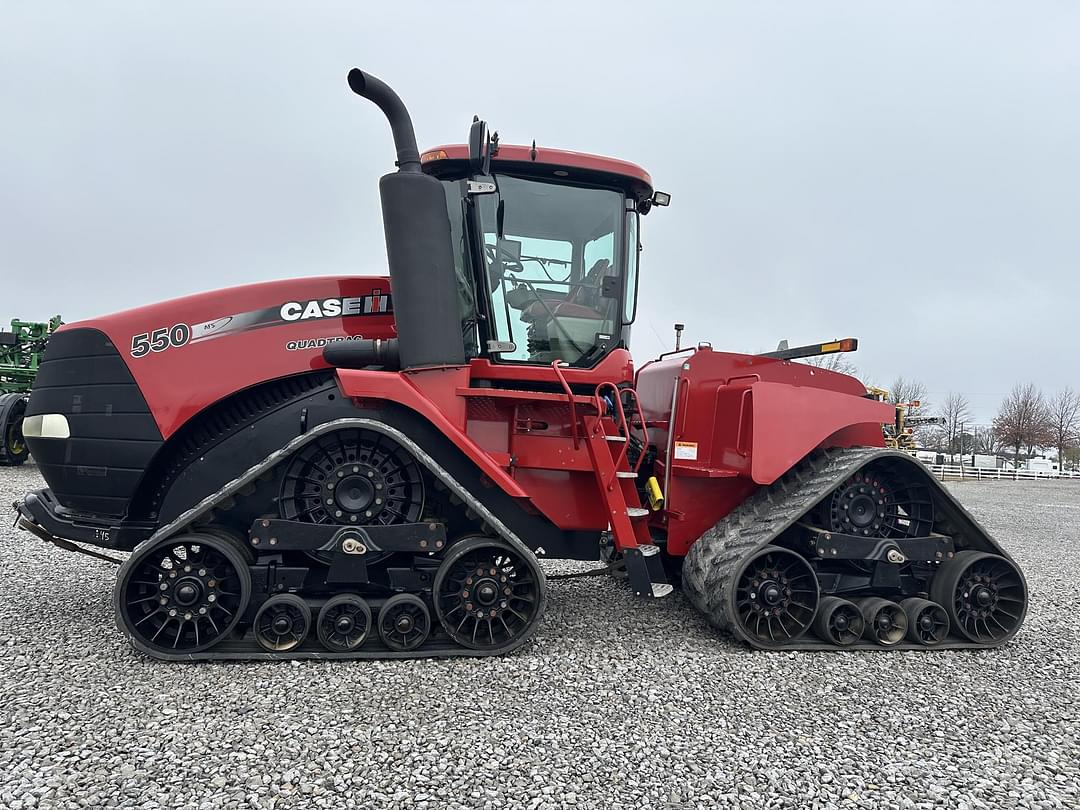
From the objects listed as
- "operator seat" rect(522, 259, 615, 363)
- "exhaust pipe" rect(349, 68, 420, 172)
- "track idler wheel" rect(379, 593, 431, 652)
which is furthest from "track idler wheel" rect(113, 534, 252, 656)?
"exhaust pipe" rect(349, 68, 420, 172)

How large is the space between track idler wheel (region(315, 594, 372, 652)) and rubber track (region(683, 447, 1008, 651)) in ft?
6.75

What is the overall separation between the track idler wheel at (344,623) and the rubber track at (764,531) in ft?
6.75

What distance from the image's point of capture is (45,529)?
13.5 feet

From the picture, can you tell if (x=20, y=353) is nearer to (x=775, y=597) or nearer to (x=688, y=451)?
(x=688, y=451)

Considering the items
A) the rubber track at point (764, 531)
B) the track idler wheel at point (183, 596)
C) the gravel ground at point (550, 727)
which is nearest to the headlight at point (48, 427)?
the track idler wheel at point (183, 596)

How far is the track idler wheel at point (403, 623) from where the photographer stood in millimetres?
3748

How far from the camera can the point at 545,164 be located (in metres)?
4.37

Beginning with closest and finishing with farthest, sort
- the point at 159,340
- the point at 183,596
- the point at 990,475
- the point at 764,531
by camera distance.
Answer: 1. the point at 183,596
2. the point at 159,340
3. the point at 764,531
4. the point at 990,475

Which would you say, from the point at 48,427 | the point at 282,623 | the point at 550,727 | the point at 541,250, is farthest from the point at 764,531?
the point at 48,427

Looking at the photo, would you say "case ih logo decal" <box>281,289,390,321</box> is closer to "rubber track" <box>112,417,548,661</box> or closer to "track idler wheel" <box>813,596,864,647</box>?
"rubber track" <box>112,417,548,661</box>

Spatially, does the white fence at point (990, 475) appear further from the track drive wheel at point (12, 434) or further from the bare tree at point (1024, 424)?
the track drive wheel at point (12, 434)

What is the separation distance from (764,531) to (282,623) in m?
2.84

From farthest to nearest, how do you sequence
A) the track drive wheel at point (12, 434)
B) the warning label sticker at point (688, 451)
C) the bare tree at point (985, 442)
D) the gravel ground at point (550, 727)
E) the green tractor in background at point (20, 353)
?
the bare tree at point (985, 442) < the green tractor in background at point (20, 353) < the track drive wheel at point (12, 434) < the warning label sticker at point (688, 451) < the gravel ground at point (550, 727)

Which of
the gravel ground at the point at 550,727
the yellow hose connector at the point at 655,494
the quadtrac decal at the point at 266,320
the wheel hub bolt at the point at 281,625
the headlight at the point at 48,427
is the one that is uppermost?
the quadtrac decal at the point at 266,320
